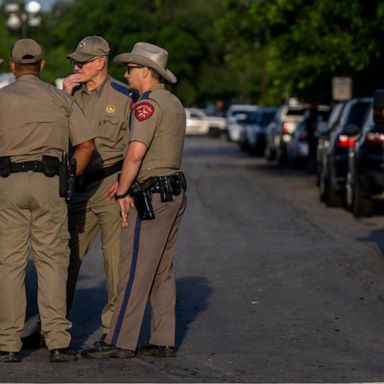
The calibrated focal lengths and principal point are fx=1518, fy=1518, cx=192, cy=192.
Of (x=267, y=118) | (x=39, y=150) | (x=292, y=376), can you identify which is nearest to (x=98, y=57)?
(x=39, y=150)

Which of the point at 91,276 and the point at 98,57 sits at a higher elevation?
the point at 98,57

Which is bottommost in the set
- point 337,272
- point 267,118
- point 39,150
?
point 267,118

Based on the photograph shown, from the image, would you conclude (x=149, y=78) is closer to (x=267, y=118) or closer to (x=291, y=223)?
(x=291, y=223)

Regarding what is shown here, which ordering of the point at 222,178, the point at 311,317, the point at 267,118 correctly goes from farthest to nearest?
the point at 267,118 → the point at 222,178 → the point at 311,317

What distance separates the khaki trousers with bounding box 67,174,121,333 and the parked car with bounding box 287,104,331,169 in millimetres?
27621

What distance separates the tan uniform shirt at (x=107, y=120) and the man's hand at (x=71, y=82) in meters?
0.13

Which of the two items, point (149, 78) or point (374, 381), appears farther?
point (149, 78)

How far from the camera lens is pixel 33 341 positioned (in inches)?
379

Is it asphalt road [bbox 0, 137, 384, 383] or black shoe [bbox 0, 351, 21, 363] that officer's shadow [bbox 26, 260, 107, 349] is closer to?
asphalt road [bbox 0, 137, 384, 383]

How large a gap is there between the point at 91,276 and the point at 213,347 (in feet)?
14.1

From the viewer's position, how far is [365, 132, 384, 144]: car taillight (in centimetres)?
2139

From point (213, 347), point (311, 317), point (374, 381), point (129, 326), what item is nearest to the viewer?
point (374, 381)

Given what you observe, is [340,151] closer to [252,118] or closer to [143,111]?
→ [143,111]

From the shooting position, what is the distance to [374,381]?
8469 mm
